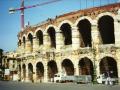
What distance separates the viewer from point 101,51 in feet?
90.1

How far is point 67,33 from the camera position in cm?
3238

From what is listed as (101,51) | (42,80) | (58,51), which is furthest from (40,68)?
(101,51)

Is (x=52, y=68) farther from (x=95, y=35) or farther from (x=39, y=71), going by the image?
(x=95, y=35)

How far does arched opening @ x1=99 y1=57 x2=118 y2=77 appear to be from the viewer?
27656mm

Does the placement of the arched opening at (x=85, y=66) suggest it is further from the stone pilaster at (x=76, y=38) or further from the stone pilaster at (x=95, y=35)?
the stone pilaster at (x=95, y=35)

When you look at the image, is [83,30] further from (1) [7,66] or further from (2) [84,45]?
(1) [7,66]

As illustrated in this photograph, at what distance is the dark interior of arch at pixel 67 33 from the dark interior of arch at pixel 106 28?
166 inches

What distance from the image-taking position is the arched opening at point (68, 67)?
3093 centimetres

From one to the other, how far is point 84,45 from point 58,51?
9.31 feet

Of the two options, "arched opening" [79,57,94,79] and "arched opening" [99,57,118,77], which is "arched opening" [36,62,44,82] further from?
"arched opening" [99,57,118,77]

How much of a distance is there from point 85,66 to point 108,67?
7.96 feet

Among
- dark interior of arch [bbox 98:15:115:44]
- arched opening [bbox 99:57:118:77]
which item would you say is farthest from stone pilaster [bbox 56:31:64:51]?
arched opening [bbox 99:57:118:77]

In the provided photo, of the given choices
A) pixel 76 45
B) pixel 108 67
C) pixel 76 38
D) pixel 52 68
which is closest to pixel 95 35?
pixel 76 38

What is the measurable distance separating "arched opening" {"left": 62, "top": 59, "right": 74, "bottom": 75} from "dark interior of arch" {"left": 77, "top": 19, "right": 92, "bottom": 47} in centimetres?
249
